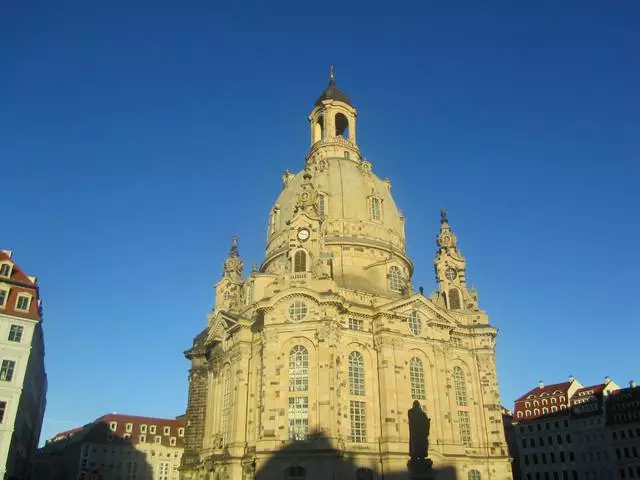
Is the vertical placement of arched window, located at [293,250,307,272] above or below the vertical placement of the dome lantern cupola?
below

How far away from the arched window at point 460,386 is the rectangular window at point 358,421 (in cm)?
1266

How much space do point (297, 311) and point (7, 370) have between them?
23.6m

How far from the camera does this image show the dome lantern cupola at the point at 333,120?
253ft

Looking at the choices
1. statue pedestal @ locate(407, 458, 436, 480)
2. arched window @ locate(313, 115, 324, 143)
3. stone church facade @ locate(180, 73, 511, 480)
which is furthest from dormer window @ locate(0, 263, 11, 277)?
arched window @ locate(313, 115, 324, 143)

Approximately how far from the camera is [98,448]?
79.7m

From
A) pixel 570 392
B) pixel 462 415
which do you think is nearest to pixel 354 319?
pixel 462 415

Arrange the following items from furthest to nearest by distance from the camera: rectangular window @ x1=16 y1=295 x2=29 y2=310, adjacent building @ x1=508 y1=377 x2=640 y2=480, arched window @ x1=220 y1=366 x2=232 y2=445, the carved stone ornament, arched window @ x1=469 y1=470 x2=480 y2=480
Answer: adjacent building @ x1=508 y1=377 x2=640 y2=480 → arched window @ x1=469 y1=470 x2=480 y2=480 → arched window @ x1=220 y1=366 x2=232 y2=445 → the carved stone ornament → rectangular window @ x1=16 y1=295 x2=29 y2=310

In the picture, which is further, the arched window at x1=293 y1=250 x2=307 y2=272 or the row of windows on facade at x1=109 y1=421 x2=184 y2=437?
the row of windows on facade at x1=109 y1=421 x2=184 y2=437

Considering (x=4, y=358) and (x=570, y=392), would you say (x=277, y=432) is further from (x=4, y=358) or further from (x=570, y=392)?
(x=570, y=392)

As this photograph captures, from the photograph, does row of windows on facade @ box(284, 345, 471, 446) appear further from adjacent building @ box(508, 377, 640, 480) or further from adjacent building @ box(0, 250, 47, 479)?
adjacent building @ box(508, 377, 640, 480)

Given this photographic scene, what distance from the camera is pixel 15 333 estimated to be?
4328cm

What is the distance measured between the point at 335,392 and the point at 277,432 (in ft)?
19.2

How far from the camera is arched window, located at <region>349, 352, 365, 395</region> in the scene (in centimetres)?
5125

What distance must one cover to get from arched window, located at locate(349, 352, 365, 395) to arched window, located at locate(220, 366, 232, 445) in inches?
492
